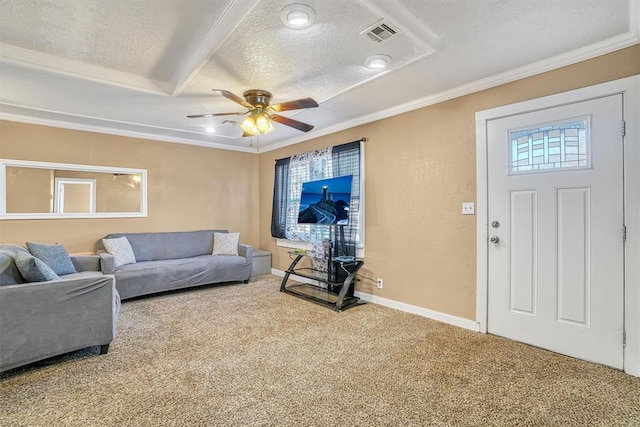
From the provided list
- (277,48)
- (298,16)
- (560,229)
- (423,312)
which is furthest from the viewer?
(423,312)

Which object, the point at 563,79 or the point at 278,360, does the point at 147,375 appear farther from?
the point at 563,79

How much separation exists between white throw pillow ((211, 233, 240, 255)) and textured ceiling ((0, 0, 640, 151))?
2276mm

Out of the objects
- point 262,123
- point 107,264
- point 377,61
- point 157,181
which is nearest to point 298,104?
point 262,123

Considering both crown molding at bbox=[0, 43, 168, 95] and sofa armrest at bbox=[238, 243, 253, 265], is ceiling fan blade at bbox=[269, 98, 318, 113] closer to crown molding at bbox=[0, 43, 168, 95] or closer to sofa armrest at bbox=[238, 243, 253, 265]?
crown molding at bbox=[0, 43, 168, 95]

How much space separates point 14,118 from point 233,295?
140 inches

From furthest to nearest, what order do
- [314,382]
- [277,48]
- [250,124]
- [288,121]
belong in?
[288,121] < [250,124] < [277,48] < [314,382]

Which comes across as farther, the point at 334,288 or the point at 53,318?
the point at 334,288

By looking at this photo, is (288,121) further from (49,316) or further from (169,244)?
(169,244)

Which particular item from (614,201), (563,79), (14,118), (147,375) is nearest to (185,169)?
(14,118)

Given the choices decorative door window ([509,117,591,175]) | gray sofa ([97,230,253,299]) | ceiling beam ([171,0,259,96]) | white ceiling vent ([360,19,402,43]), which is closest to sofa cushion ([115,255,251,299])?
gray sofa ([97,230,253,299])

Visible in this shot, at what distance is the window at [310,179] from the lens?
4059 millimetres

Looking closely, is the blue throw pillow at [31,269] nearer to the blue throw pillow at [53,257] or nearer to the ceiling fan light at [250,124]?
the blue throw pillow at [53,257]

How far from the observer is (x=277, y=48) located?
7.75 ft

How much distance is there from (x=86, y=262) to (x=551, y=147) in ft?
16.3
